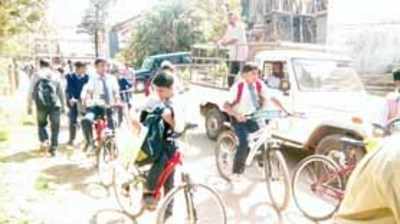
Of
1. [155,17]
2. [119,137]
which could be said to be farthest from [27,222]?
[155,17]

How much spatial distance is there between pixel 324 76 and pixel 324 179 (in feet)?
9.79

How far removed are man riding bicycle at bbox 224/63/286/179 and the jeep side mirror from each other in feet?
4.55

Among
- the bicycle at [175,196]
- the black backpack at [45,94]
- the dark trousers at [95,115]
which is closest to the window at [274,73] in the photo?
the dark trousers at [95,115]

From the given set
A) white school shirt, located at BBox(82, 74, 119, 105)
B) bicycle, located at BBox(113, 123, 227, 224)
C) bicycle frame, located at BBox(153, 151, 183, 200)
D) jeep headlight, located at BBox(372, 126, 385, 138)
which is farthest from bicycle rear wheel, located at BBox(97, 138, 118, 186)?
jeep headlight, located at BBox(372, 126, 385, 138)

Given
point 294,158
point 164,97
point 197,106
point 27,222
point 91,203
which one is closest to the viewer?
point 164,97

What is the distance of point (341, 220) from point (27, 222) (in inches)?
184

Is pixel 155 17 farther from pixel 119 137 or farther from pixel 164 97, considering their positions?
pixel 164 97

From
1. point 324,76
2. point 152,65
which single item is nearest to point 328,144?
point 324,76

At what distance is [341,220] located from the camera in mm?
1480

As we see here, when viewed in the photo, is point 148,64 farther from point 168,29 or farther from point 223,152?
point 223,152

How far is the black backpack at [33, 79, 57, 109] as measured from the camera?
910 cm

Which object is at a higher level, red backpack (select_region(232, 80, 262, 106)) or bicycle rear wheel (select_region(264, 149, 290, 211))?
red backpack (select_region(232, 80, 262, 106))

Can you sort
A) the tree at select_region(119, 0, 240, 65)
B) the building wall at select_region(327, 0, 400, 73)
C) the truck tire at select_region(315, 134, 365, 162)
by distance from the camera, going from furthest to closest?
the tree at select_region(119, 0, 240, 65), the building wall at select_region(327, 0, 400, 73), the truck tire at select_region(315, 134, 365, 162)

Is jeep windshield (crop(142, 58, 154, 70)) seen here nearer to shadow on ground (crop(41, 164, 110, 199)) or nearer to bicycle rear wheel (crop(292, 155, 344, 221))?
shadow on ground (crop(41, 164, 110, 199))
